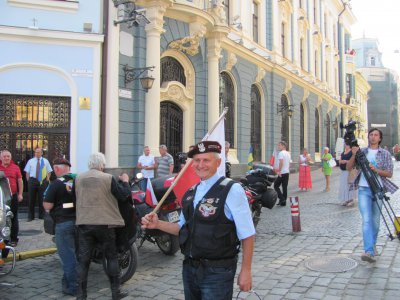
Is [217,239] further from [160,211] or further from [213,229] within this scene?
[160,211]

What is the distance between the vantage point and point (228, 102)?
58.6ft

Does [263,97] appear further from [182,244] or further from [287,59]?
[182,244]

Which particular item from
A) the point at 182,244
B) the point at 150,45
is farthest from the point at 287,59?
the point at 182,244

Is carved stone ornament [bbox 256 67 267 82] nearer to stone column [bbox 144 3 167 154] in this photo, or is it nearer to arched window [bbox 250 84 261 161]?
arched window [bbox 250 84 261 161]

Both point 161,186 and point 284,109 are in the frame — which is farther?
point 284,109

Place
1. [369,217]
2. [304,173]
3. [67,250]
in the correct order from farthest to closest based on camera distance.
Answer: [304,173] → [369,217] → [67,250]

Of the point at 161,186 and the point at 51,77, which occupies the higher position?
the point at 51,77

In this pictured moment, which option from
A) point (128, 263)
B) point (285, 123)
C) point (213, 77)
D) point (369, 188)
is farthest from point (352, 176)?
point (285, 123)

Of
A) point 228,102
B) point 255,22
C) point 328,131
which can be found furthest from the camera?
point 328,131

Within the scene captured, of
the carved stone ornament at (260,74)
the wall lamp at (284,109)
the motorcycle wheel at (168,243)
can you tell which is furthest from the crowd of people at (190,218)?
the wall lamp at (284,109)

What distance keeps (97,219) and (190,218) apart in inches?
78.8

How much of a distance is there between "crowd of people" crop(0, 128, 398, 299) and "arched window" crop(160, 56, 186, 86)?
6.04 m

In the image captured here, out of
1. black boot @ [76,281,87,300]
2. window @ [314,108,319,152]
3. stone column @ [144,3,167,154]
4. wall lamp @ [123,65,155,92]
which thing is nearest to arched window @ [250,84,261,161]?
stone column @ [144,3,167,154]

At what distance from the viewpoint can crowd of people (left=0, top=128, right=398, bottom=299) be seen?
2.76m
